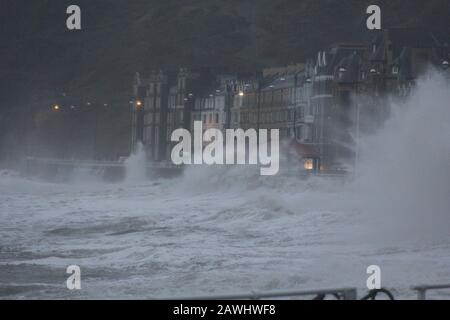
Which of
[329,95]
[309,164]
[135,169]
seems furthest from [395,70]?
[135,169]

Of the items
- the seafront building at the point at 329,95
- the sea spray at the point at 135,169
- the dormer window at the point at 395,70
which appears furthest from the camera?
the sea spray at the point at 135,169

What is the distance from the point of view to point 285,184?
7219cm

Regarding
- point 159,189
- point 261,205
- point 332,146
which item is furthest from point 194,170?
point 261,205

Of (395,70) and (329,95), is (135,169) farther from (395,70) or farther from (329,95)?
(395,70)

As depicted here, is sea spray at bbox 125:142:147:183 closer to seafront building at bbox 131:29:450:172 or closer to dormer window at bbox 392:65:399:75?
seafront building at bbox 131:29:450:172

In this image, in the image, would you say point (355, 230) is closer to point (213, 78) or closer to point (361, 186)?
point (361, 186)

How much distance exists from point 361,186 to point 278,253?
2058 cm

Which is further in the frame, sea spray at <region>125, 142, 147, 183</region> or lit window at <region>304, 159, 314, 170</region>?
sea spray at <region>125, 142, 147, 183</region>

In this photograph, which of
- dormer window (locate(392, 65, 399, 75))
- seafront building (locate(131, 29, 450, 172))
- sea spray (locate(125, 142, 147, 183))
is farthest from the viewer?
sea spray (locate(125, 142, 147, 183))

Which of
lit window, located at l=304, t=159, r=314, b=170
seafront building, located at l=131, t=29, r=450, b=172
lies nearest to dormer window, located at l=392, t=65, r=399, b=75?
seafront building, located at l=131, t=29, r=450, b=172

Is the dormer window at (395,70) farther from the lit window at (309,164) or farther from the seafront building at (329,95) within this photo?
the lit window at (309,164)

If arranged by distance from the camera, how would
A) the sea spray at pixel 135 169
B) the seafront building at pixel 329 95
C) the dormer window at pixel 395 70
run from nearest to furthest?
the seafront building at pixel 329 95 < the dormer window at pixel 395 70 < the sea spray at pixel 135 169

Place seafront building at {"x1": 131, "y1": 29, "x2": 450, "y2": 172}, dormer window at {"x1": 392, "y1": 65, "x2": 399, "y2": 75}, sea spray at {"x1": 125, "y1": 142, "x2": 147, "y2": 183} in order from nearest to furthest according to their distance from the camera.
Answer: seafront building at {"x1": 131, "y1": 29, "x2": 450, "y2": 172}, dormer window at {"x1": 392, "y1": 65, "x2": 399, "y2": 75}, sea spray at {"x1": 125, "y1": 142, "x2": 147, "y2": 183}

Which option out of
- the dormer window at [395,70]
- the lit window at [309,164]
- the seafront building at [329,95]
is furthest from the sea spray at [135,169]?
the dormer window at [395,70]
